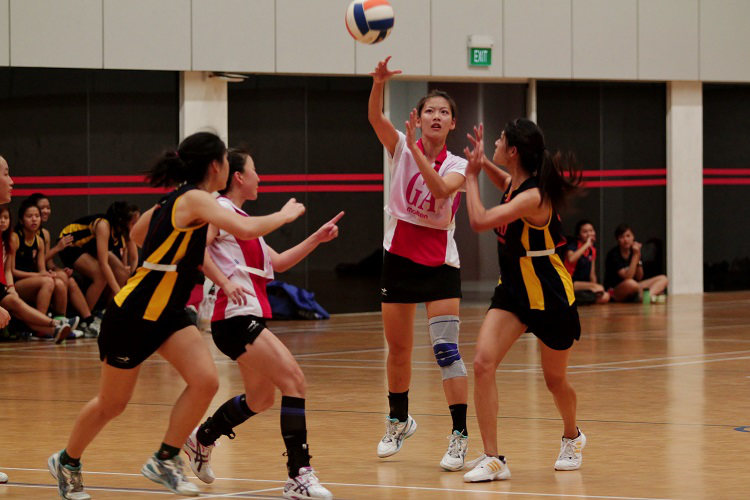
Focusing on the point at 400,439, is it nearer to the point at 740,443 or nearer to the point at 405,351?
the point at 405,351

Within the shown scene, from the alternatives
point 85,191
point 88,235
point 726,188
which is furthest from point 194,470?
point 726,188

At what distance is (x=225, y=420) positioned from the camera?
263 inches

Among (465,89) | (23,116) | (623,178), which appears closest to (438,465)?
(23,116)

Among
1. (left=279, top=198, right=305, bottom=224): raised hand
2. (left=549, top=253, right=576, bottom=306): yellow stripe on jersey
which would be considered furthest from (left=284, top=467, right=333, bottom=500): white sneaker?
(left=549, top=253, right=576, bottom=306): yellow stripe on jersey

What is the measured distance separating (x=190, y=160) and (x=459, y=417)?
2105 mm

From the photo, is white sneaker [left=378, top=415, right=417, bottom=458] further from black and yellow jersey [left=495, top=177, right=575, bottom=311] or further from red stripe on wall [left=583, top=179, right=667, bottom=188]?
red stripe on wall [left=583, top=179, right=667, bottom=188]

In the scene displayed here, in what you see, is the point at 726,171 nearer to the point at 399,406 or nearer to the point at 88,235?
the point at 88,235

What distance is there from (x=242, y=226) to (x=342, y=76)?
500 inches

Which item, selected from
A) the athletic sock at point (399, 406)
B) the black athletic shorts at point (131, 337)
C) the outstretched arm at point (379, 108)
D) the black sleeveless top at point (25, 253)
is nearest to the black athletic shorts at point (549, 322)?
the athletic sock at point (399, 406)

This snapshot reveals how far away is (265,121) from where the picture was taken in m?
17.9

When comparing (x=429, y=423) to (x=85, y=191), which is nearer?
(x=429, y=423)

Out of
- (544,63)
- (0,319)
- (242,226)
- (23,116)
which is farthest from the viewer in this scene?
(544,63)

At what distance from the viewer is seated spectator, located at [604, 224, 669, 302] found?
63.8 ft

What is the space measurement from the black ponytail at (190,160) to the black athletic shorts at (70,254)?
9.55 meters
